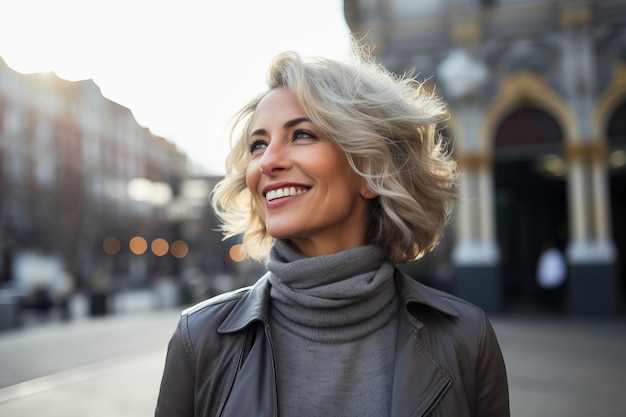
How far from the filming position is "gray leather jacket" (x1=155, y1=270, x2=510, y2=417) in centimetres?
164

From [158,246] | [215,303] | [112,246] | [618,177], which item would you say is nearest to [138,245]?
A: [158,246]

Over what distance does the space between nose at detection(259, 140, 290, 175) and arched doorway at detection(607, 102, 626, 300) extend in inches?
495

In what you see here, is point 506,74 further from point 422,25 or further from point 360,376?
point 360,376

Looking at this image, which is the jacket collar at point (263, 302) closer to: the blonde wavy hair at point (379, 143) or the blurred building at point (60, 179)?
the blonde wavy hair at point (379, 143)

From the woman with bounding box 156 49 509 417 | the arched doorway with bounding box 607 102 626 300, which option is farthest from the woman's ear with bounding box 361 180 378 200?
the arched doorway with bounding box 607 102 626 300

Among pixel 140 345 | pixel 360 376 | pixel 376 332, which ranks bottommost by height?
pixel 140 345

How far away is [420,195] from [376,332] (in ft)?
1.86

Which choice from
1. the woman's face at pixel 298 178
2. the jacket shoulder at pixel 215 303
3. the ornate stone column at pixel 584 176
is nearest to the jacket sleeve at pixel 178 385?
the jacket shoulder at pixel 215 303

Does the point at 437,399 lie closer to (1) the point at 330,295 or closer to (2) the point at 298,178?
(1) the point at 330,295

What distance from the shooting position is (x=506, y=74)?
1282 centimetres

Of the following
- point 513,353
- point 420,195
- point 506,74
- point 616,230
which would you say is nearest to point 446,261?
point 506,74

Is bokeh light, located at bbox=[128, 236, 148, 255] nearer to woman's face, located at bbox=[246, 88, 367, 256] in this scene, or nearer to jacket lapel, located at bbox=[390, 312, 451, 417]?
woman's face, located at bbox=[246, 88, 367, 256]

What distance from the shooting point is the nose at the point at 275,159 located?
70.2 inches

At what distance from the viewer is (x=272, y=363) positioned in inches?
66.6
